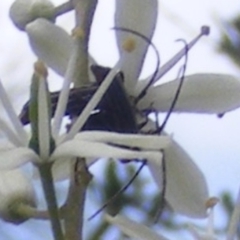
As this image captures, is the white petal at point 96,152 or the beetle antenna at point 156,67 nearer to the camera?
the white petal at point 96,152

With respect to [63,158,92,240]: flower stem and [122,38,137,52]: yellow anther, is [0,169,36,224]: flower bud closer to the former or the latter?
[63,158,92,240]: flower stem

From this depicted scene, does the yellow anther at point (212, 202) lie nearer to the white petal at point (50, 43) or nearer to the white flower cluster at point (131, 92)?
the white flower cluster at point (131, 92)

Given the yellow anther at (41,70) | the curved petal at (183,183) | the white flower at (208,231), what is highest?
the yellow anther at (41,70)

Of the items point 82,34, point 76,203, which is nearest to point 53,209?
point 76,203

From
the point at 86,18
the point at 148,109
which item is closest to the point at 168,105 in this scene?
the point at 148,109

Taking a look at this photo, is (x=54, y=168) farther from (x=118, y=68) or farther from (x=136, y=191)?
(x=136, y=191)

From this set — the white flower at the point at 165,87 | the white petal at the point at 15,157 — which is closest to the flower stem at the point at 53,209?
the white petal at the point at 15,157
